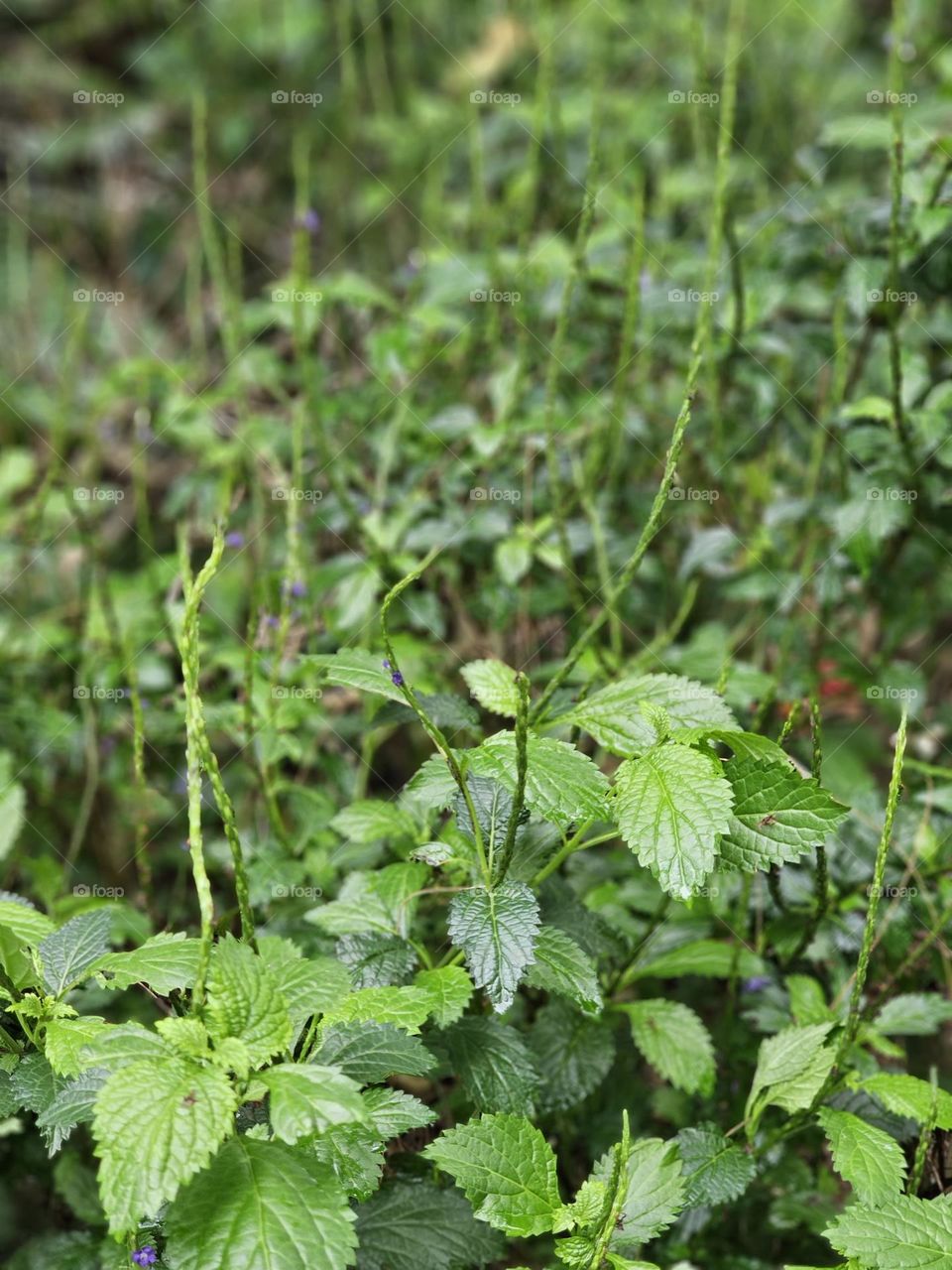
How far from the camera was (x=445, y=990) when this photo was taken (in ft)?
3.96

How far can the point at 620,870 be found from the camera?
163 centimetres

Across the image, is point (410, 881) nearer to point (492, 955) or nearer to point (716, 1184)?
point (492, 955)

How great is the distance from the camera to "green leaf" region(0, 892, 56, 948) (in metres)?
1.28

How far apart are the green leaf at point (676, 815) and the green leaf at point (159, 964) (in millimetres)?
507

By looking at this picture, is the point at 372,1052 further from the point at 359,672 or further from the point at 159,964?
the point at 359,672

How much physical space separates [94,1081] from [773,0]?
168 inches

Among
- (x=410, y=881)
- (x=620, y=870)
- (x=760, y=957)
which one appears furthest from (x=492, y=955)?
(x=760, y=957)

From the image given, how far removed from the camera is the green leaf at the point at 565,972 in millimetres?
1206

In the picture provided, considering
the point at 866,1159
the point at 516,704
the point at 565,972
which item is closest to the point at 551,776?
the point at 516,704

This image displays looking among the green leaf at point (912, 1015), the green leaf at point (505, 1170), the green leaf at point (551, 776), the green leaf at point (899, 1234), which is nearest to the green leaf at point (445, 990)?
the green leaf at point (505, 1170)

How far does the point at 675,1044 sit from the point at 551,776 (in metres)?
0.52

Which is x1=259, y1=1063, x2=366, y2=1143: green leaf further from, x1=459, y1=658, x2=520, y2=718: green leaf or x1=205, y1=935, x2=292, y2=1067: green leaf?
x1=459, y1=658, x2=520, y2=718: green leaf

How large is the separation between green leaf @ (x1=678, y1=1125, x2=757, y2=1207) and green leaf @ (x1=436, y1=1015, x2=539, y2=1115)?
21cm

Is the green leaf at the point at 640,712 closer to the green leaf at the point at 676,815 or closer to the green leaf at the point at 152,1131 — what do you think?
the green leaf at the point at 676,815
